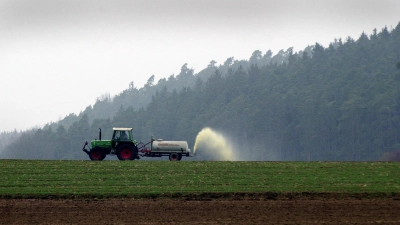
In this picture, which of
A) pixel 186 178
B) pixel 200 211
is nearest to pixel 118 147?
pixel 186 178

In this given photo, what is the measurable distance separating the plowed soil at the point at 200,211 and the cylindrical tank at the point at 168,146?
803 inches

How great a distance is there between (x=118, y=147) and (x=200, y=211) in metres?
21.8

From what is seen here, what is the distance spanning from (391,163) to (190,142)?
13576 centimetres

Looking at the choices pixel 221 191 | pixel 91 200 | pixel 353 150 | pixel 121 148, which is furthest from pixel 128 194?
pixel 353 150

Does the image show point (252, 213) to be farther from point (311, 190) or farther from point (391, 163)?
point (391, 163)

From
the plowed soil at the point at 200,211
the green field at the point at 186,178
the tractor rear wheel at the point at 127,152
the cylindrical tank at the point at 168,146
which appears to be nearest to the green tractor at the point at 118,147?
the tractor rear wheel at the point at 127,152

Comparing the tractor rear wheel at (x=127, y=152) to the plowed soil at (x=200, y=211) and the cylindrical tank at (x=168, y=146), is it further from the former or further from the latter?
the plowed soil at (x=200, y=211)

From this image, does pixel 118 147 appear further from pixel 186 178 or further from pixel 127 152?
pixel 186 178

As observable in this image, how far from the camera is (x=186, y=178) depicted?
145ft

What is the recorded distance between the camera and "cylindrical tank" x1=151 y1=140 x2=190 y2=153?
5819 centimetres

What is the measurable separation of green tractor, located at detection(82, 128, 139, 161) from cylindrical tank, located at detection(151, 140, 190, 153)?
7.39 ft

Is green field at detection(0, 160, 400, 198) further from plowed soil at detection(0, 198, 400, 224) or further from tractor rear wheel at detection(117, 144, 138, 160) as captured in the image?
tractor rear wheel at detection(117, 144, 138, 160)

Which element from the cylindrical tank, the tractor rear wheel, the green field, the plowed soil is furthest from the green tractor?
the plowed soil

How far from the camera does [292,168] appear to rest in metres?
48.5
